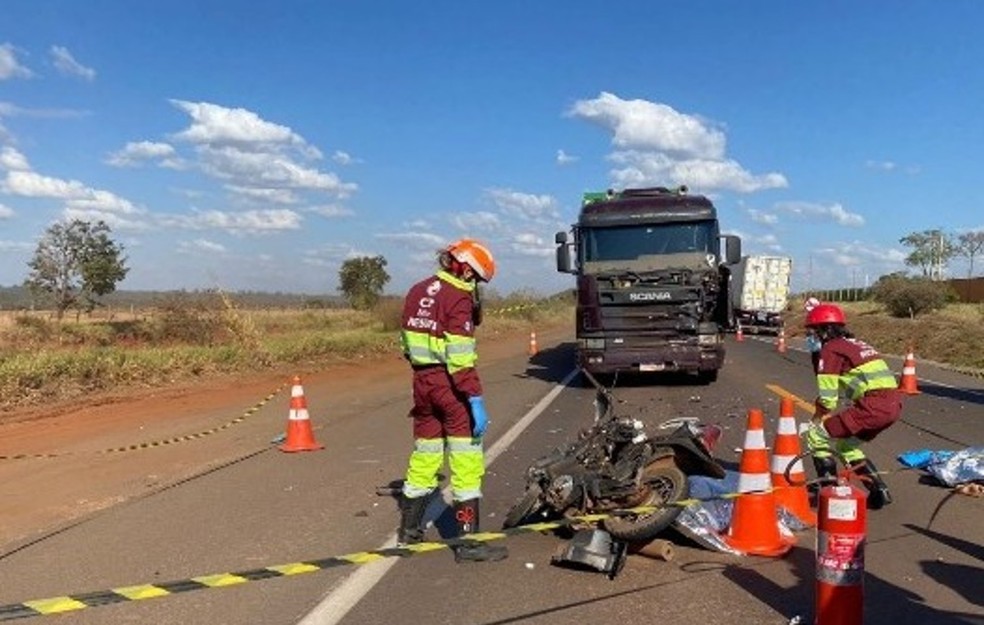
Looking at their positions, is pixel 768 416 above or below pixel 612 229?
below

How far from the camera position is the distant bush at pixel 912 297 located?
2009 inches

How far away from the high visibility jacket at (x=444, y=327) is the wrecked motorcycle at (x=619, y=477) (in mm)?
900

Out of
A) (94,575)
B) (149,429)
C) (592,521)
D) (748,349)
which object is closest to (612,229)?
(149,429)

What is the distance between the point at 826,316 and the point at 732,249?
9419 millimetres

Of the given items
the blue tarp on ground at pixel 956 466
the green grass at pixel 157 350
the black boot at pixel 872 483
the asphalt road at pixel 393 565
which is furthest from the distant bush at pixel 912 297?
the black boot at pixel 872 483

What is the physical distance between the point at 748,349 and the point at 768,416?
59.0ft

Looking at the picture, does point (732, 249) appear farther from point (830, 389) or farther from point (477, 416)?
point (477, 416)

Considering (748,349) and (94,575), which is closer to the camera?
(94,575)

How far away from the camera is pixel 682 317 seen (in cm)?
1609

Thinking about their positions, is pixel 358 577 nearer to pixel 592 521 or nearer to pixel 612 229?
pixel 592 521

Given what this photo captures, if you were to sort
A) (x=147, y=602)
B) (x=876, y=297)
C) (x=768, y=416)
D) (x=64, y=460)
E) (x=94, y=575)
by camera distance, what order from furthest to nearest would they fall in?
(x=876, y=297)
(x=768, y=416)
(x=64, y=460)
(x=94, y=575)
(x=147, y=602)

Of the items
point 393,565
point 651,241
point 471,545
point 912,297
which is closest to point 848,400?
point 471,545

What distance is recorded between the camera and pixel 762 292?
42438mm

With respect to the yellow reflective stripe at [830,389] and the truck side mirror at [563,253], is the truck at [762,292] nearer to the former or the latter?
the truck side mirror at [563,253]
